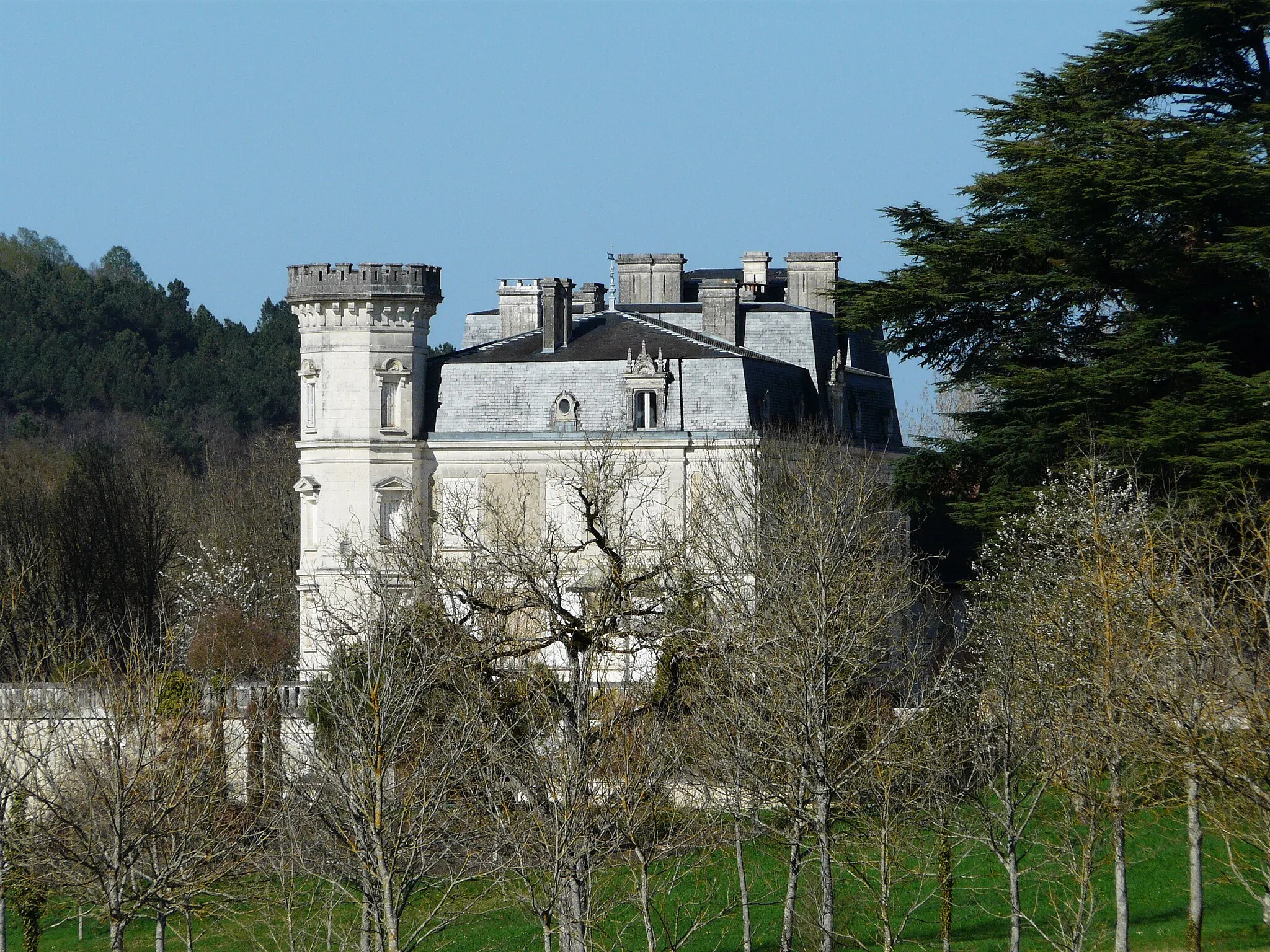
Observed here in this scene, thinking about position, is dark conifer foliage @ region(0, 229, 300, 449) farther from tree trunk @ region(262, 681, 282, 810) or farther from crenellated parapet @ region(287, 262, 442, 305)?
tree trunk @ region(262, 681, 282, 810)

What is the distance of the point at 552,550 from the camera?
30672 millimetres

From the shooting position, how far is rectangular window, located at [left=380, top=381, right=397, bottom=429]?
48.0 metres

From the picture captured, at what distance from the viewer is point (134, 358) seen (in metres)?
98.6

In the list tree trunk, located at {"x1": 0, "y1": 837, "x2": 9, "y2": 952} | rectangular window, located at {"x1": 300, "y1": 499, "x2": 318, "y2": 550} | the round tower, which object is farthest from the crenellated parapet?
tree trunk, located at {"x1": 0, "y1": 837, "x2": 9, "y2": 952}

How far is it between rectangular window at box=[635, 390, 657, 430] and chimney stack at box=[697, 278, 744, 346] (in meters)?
3.91

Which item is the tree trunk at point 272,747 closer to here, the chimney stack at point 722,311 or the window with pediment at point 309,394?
the window with pediment at point 309,394

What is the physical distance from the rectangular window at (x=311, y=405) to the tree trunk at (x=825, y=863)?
26.6 meters

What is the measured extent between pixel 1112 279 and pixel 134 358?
6911cm

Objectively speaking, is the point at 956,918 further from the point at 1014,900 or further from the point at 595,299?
the point at 595,299

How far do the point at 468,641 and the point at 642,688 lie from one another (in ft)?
7.89

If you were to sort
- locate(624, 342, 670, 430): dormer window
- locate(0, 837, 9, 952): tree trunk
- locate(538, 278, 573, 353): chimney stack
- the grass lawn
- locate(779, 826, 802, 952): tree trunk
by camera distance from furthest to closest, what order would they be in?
locate(538, 278, 573, 353): chimney stack, locate(624, 342, 670, 430): dormer window, the grass lawn, locate(0, 837, 9, 952): tree trunk, locate(779, 826, 802, 952): tree trunk

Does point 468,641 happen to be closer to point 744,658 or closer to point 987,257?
point 744,658

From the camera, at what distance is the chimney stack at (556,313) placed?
160 ft

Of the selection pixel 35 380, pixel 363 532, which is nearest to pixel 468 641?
pixel 363 532
